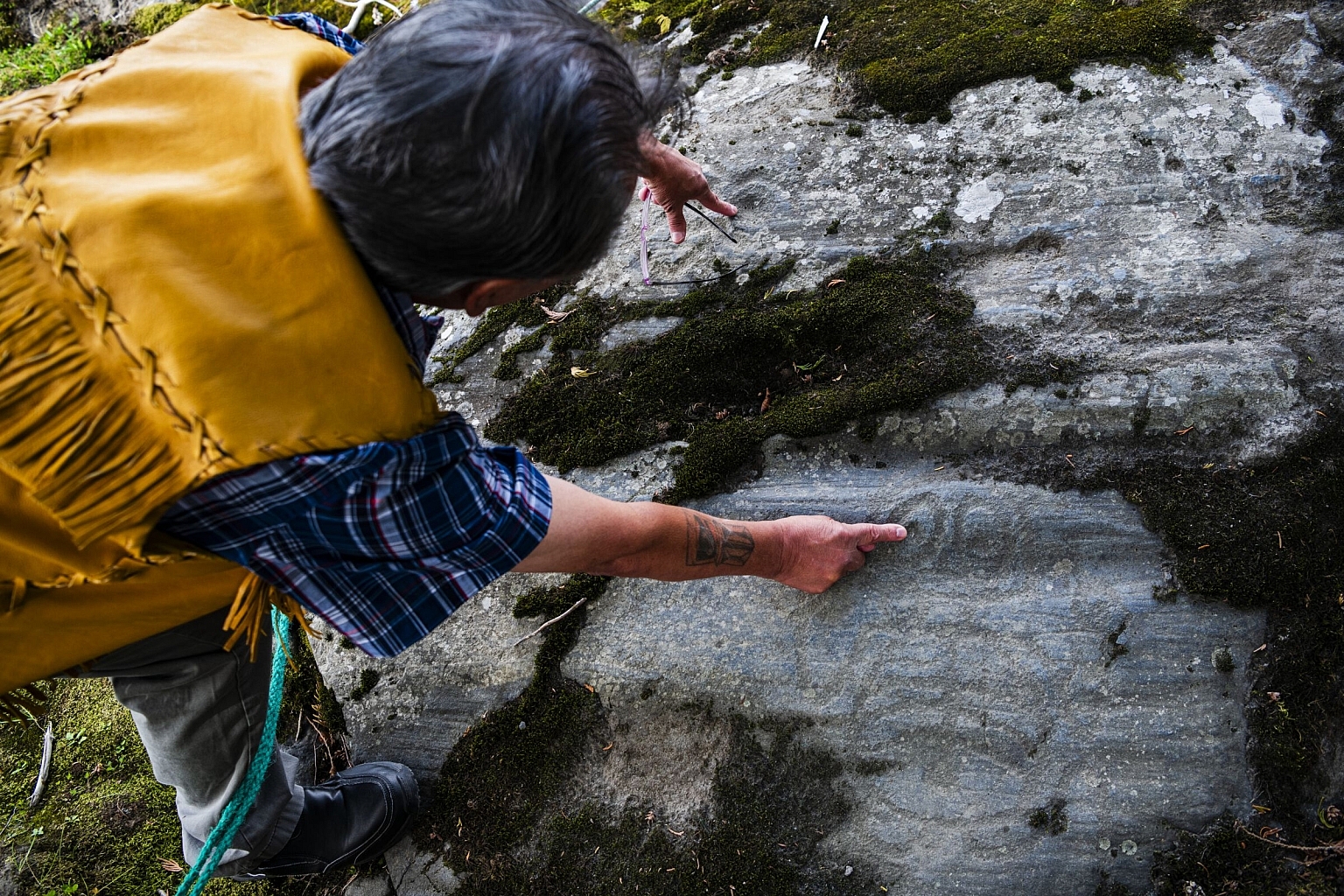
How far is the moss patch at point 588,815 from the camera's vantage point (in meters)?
2.17

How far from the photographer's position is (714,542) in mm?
2096

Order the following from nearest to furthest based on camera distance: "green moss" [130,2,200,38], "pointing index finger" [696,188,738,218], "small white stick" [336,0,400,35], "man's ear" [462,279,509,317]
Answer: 1. "man's ear" [462,279,509,317]
2. "pointing index finger" [696,188,738,218]
3. "small white stick" [336,0,400,35]
4. "green moss" [130,2,200,38]

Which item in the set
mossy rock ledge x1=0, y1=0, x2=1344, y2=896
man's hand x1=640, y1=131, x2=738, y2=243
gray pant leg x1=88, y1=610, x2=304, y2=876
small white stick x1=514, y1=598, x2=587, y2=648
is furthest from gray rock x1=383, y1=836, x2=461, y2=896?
man's hand x1=640, y1=131, x2=738, y2=243

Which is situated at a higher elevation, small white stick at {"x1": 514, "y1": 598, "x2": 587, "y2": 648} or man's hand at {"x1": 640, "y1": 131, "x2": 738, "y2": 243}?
man's hand at {"x1": 640, "y1": 131, "x2": 738, "y2": 243}

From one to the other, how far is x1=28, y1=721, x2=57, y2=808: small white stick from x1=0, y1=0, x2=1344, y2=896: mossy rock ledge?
0.94 feet

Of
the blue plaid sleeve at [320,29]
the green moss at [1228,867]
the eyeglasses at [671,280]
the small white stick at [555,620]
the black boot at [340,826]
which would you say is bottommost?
the green moss at [1228,867]

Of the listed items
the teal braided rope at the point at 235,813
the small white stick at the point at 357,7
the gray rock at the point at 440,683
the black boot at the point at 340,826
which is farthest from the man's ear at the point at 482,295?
the small white stick at the point at 357,7

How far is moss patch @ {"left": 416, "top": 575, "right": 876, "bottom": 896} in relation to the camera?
2168 millimetres

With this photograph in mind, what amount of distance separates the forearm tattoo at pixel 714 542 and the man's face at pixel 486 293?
2.48 feet

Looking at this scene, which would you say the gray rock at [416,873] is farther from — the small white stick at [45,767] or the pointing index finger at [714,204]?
the pointing index finger at [714,204]

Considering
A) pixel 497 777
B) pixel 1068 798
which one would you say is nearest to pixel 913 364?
pixel 1068 798

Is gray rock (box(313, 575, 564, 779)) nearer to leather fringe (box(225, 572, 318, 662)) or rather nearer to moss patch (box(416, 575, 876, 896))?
moss patch (box(416, 575, 876, 896))

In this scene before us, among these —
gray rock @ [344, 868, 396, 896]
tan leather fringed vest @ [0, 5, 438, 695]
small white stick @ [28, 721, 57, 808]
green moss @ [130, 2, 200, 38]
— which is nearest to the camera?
tan leather fringed vest @ [0, 5, 438, 695]

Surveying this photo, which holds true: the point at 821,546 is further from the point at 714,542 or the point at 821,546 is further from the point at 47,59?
the point at 47,59
